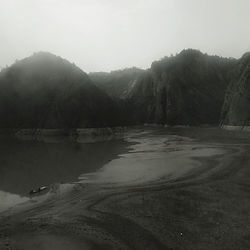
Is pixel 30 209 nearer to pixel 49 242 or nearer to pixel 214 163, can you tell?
pixel 49 242

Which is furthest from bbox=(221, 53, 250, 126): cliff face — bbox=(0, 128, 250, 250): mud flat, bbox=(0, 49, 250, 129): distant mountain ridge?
bbox=(0, 128, 250, 250): mud flat

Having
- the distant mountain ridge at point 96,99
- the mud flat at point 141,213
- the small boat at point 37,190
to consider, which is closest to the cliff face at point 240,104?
the distant mountain ridge at point 96,99

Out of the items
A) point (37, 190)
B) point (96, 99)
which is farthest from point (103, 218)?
point (96, 99)

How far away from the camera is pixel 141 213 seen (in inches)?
1051

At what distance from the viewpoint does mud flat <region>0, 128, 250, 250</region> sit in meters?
21.8

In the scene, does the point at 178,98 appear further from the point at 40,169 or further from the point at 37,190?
the point at 37,190

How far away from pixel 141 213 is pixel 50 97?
120 meters

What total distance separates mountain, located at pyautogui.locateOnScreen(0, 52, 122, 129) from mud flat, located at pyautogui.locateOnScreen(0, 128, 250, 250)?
88644mm

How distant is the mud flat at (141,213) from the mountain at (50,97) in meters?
88.6

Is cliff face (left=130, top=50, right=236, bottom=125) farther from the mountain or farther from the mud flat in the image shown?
the mud flat

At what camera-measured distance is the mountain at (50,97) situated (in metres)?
130

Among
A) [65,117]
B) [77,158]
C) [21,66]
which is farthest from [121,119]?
[77,158]

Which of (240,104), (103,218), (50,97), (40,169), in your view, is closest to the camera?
(103,218)

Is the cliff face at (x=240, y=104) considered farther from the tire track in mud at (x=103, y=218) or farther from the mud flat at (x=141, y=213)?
the tire track in mud at (x=103, y=218)
